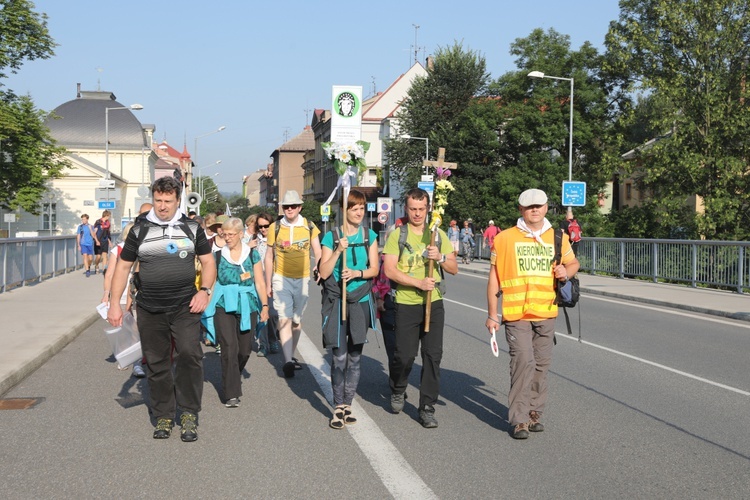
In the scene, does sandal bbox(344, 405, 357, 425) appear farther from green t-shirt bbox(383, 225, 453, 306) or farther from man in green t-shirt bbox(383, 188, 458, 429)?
green t-shirt bbox(383, 225, 453, 306)

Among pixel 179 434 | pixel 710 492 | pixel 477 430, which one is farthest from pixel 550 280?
pixel 179 434

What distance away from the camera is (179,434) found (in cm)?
642

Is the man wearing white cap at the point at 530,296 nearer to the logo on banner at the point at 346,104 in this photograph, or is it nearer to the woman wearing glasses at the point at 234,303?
the woman wearing glasses at the point at 234,303

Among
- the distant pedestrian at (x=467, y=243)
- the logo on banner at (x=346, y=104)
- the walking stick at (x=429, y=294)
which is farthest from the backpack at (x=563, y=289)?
the distant pedestrian at (x=467, y=243)

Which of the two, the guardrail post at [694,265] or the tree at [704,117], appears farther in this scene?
the tree at [704,117]

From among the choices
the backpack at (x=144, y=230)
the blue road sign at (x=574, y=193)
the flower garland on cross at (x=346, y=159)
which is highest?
the blue road sign at (x=574, y=193)

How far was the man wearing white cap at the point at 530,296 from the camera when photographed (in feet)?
20.6

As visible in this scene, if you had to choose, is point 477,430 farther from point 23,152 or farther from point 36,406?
point 23,152

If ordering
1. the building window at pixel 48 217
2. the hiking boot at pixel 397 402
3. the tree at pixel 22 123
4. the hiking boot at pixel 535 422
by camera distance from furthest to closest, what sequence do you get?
the building window at pixel 48 217
the tree at pixel 22 123
the hiking boot at pixel 397 402
the hiking boot at pixel 535 422

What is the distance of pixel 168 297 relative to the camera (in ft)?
20.6

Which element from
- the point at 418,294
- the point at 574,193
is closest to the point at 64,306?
the point at 418,294

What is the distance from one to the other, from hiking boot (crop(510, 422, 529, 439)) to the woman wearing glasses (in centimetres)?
242

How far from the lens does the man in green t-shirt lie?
259 inches

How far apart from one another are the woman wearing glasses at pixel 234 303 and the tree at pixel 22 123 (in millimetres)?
39965
